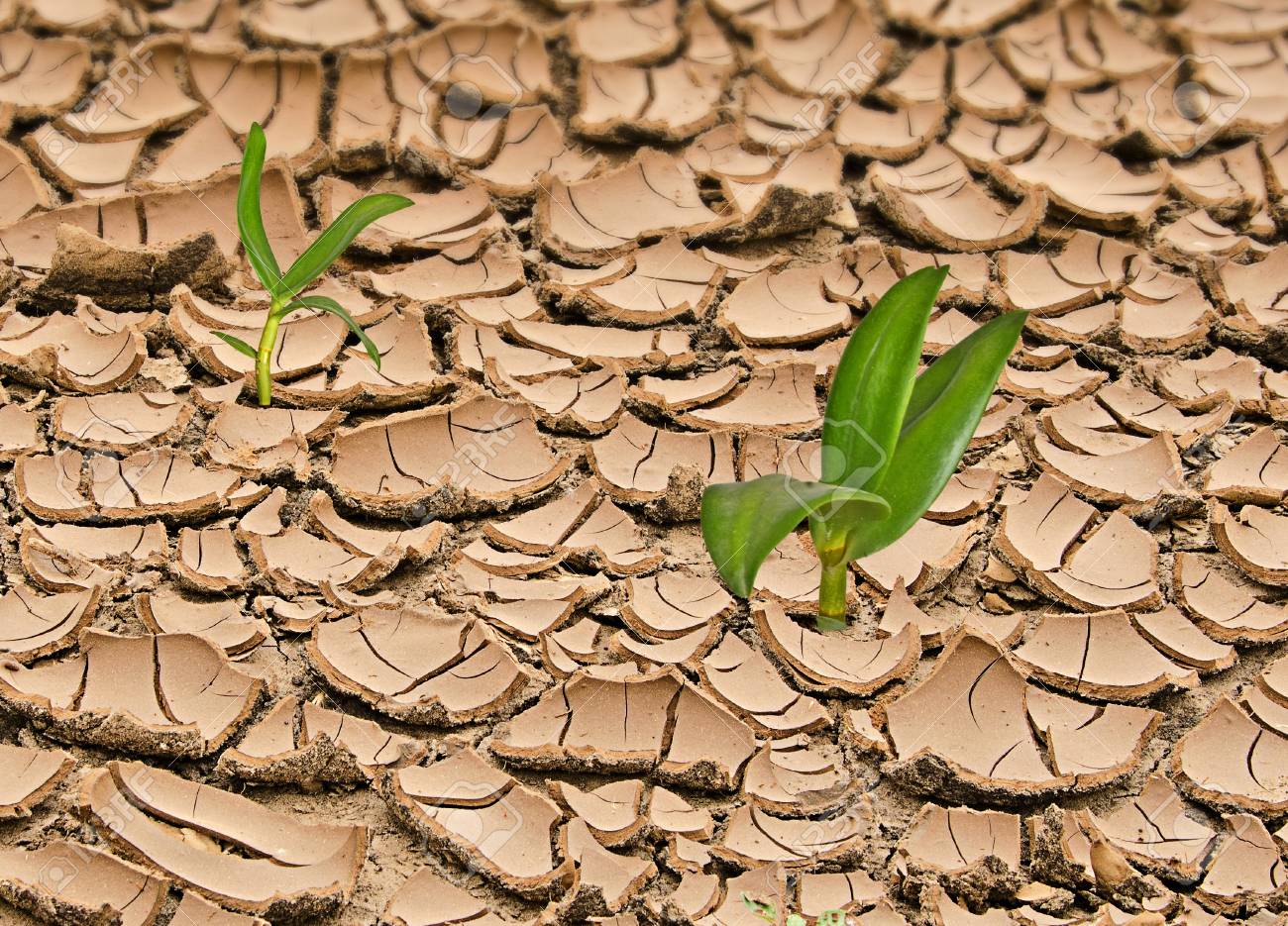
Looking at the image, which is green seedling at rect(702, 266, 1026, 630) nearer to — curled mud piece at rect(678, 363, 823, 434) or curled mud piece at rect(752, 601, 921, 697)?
curled mud piece at rect(752, 601, 921, 697)

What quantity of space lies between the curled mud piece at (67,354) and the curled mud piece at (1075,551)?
2.95ft

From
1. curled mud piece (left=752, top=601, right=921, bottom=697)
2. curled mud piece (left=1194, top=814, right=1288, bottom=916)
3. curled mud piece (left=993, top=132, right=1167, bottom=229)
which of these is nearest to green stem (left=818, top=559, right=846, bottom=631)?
curled mud piece (left=752, top=601, right=921, bottom=697)

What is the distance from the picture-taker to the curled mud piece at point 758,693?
1.21 metres

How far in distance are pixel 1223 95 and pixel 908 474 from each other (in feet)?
3.75

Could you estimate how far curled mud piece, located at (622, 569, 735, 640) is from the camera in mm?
1283

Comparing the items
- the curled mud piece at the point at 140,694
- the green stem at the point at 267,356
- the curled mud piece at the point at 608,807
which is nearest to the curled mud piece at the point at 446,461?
the green stem at the point at 267,356

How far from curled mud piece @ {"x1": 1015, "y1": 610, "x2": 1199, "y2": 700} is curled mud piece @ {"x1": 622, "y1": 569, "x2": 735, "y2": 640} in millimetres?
266

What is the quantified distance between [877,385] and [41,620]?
0.74 metres

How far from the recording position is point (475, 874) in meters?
1.10

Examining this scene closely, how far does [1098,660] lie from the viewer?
1.26 m

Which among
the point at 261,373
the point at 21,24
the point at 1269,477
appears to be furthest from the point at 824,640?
the point at 21,24

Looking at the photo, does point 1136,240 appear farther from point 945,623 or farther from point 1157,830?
point 1157,830

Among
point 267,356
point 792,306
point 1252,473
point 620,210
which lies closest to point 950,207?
point 792,306

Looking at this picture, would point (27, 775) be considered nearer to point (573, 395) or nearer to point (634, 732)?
point (634, 732)
